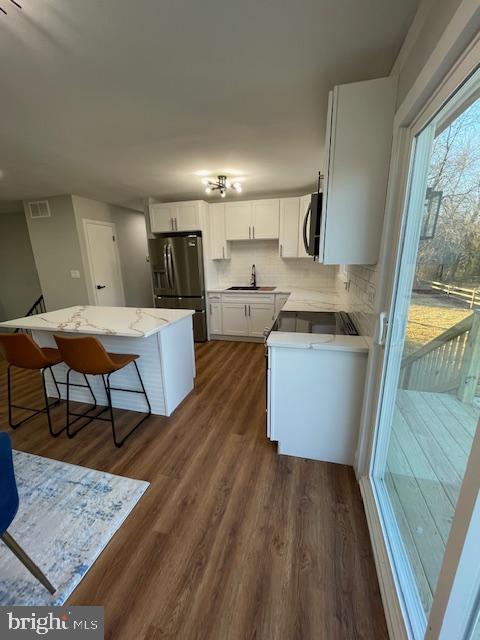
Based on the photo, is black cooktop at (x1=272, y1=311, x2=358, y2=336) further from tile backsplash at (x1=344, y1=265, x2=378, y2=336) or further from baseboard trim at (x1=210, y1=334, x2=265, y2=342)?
baseboard trim at (x1=210, y1=334, x2=265, y2=342)

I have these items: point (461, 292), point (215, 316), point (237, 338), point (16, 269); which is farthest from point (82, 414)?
point (16, 269)

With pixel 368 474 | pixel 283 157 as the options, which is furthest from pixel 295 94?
pixel 368 474

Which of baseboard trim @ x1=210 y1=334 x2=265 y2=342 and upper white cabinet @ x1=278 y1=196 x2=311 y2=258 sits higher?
upper white cabinet @ x1=278 y1=196 x2=311 y2=258

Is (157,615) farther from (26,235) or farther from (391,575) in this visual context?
(26,235)

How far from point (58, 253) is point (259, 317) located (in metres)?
3.48

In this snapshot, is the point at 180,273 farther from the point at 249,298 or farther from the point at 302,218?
the point at 302,218

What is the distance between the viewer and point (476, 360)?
2.64 ft

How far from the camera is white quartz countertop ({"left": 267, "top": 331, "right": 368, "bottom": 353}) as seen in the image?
1.59m

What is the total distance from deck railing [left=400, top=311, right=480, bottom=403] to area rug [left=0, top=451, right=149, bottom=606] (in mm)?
1719

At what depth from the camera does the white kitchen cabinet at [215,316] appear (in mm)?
4362

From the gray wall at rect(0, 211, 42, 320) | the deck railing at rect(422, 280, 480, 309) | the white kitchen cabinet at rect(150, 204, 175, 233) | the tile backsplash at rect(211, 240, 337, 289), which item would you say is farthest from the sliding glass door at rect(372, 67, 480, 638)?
the gray wall at rect(0, 211, 42, 320)

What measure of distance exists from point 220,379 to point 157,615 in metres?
2.11

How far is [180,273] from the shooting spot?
13.8 feet

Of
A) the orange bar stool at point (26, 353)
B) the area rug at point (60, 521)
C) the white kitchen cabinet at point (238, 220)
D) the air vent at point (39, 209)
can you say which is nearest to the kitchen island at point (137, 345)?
the orange bar stool at point (26, 353)
